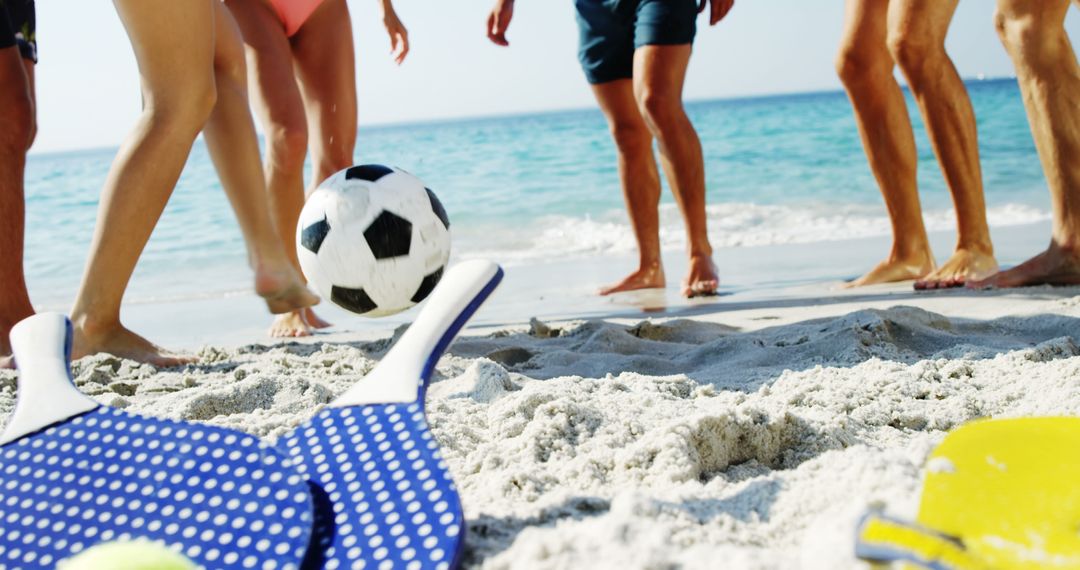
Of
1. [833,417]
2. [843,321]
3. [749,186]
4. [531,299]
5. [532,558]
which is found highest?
[532,558]

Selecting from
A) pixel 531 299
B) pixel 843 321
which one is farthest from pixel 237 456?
pixel 531 299

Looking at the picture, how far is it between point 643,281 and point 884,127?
4.08 feet

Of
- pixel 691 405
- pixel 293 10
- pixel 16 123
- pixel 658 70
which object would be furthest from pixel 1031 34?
pixel 16 123

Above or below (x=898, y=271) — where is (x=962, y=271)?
above

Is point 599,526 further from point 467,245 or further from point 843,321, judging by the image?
point 467,245

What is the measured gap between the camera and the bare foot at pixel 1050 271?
319cm

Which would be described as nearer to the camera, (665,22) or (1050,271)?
(1050,271)

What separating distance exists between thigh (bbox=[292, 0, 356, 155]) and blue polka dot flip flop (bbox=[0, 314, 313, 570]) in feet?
7.36

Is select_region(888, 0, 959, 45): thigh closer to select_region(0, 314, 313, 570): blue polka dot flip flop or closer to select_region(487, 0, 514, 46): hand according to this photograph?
select_region(487, 0, 514, 46): hand

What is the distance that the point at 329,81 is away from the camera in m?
3.61

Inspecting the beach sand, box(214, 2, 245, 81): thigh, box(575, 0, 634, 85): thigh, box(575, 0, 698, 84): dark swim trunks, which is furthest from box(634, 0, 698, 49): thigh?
box(214, 2, 245, 81): thigh

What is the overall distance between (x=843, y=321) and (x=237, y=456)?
1836mm

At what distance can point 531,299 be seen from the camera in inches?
170

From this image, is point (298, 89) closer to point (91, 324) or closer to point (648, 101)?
point (91, 324)
